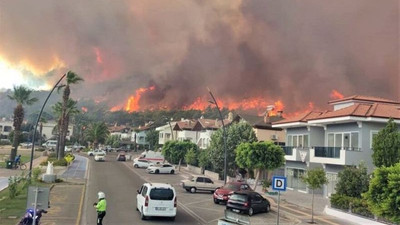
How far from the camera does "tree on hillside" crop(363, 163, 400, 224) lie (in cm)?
1547

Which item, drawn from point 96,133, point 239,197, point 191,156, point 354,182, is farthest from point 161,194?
point 96,133

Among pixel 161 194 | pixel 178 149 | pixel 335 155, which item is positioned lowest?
pixel 161 194

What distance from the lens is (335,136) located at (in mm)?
38031

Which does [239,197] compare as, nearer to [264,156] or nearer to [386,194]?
[386,194]

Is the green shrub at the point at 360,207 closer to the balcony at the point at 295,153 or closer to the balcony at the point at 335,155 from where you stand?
the balcony at the point at 335,155

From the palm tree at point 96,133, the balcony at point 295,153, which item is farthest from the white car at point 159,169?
the palm tree at point 96,133

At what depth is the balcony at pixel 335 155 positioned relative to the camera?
33.4 meters

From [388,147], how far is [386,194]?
1321 cm

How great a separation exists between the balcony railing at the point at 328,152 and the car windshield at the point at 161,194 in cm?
1905

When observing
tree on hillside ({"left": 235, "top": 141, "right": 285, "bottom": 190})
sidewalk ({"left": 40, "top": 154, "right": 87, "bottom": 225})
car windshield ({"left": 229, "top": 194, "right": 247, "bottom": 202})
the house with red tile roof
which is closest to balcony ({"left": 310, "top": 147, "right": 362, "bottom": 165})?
the house with red tile roof

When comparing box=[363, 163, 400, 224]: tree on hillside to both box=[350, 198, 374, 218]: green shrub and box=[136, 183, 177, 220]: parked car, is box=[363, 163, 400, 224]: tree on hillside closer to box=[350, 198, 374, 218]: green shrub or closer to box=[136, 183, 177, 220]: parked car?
box=[350, 198, 374, 218]: green shrub

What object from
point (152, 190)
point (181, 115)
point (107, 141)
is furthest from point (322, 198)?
point (181, 115)

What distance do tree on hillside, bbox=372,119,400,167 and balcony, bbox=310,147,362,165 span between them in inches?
188

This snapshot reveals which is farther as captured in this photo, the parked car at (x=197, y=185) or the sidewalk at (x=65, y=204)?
the parked car at (x=197, y=185)
